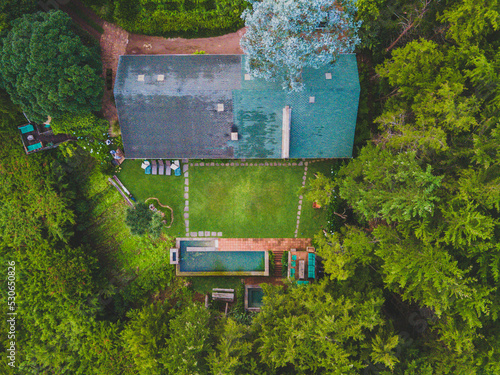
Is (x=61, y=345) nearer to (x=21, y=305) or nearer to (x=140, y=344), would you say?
(x=21, y=305)

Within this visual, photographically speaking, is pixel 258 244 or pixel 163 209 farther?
pixel 258 244

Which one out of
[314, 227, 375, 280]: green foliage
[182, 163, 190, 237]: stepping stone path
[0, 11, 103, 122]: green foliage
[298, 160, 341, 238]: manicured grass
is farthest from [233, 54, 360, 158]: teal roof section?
[0, 11, 103, 122]: green foliage

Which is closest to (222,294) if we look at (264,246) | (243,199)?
(264,246)

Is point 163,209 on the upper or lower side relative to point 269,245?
upper

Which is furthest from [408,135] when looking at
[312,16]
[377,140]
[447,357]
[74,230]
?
[74,230]

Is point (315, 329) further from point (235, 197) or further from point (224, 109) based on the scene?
point (224, 109)

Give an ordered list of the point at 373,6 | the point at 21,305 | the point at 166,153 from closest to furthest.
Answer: the point at 373,6 < the point at 21,305 < the point at 166,153

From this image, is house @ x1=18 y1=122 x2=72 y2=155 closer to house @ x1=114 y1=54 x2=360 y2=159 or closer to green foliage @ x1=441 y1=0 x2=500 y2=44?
house @ x1=114 y1=54 x2=360 y2=159
